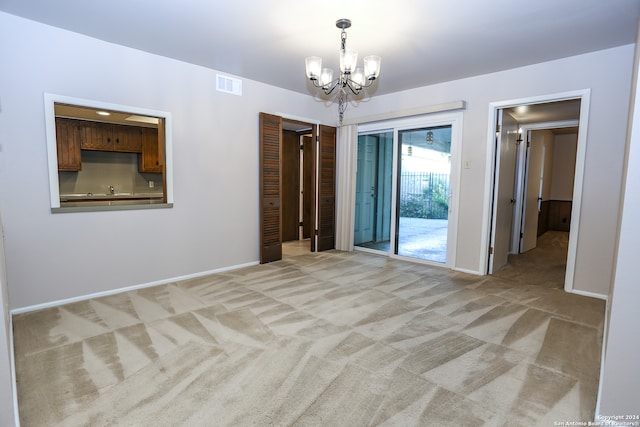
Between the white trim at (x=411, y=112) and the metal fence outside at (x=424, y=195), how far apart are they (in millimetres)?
883

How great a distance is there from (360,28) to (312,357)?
9.13ft

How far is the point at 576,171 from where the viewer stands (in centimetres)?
354

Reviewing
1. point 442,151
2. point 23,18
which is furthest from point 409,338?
point 23,18

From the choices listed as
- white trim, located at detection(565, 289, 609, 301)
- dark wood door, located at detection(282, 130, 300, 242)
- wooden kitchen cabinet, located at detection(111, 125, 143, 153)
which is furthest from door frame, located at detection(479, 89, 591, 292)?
wooden kitchen cabinet, located at detection(111, 125, 143, 153)

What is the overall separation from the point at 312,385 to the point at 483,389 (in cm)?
102

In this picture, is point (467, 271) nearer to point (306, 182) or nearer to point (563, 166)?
point (306, 182)

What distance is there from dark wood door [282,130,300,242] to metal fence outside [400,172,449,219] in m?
2.39

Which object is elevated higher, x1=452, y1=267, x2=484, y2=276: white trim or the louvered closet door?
the louvered closet door

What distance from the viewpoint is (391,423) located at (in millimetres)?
1650

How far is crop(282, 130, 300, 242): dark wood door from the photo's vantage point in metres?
6.45

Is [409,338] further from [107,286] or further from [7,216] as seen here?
[7,216]

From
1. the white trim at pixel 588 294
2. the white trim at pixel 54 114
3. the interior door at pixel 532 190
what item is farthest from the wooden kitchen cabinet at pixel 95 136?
the interior door at pixel 532 190

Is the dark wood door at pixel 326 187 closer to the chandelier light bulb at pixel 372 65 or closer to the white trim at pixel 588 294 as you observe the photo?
the chandelier light bulb at pixel 372 65

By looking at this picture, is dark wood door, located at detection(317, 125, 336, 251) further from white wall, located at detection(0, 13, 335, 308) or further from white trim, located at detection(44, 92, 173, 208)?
white trim, located at detection(44, 92, 173, 208)
